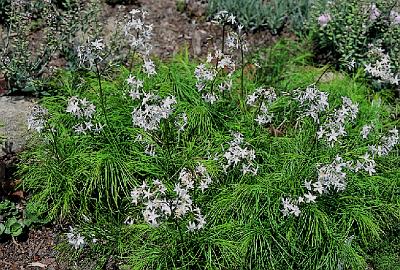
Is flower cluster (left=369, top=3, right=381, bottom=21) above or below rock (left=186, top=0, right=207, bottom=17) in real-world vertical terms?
above

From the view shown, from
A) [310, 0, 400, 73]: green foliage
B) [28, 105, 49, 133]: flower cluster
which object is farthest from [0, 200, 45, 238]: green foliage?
[310, 0, 400, 73]: green foliage

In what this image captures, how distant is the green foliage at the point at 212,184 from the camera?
3.95m

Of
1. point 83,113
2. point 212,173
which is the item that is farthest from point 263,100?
point 83,113

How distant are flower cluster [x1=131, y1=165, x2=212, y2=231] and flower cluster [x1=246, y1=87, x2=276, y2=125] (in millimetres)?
681

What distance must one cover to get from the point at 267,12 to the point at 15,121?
268cm

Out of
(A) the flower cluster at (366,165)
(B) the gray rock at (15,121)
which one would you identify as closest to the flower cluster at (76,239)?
(B) the gray rock at (15,121)

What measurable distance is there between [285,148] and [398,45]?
186cm

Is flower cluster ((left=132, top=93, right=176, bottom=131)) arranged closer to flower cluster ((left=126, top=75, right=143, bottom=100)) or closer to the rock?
flower cluster ((left=126, top=75, right=143, bottom=100))

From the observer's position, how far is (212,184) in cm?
417

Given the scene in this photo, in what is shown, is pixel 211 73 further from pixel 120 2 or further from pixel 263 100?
pixel 120 2

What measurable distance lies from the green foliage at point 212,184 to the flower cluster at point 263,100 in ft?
0.45

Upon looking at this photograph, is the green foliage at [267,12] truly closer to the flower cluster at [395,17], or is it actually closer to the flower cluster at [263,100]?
the flower cluster at [395,17]

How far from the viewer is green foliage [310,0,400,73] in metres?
5.55

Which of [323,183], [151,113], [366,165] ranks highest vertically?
[151,113]
